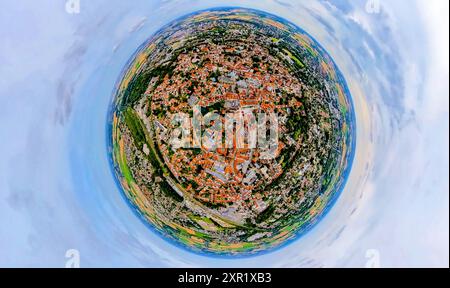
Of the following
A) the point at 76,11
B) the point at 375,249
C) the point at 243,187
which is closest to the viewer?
the point at 76,11

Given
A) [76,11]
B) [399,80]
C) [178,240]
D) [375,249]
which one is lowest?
[375,249]

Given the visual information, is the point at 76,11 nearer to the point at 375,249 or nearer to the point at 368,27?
the point at 368,27

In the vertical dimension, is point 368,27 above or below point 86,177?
above

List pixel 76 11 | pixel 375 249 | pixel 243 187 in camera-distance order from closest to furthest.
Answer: pixel 76 11, pixel 375 249, pixel 243 187

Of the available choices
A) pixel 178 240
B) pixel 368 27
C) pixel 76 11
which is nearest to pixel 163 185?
pixel 178 240

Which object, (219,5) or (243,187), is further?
(243,187)

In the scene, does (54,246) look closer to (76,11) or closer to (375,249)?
(76,11)
